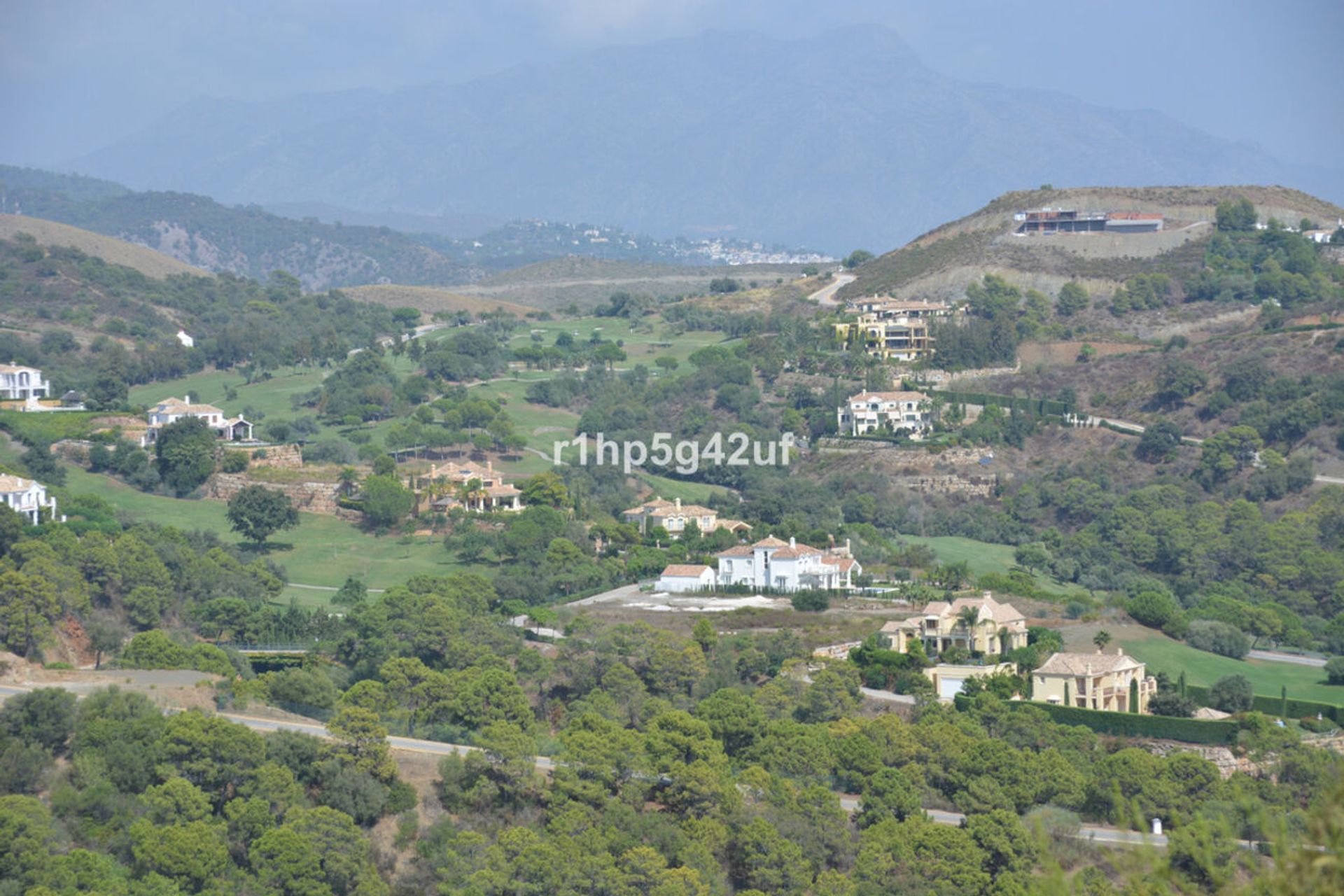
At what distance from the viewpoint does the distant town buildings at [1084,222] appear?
313ft

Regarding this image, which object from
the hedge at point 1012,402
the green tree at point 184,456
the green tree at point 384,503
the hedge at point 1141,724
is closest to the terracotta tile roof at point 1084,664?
the hedge at point 1141,724

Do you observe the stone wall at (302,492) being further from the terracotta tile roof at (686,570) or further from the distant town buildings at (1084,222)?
the distant town buildings at (1084,222)

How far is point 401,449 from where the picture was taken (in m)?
66.3

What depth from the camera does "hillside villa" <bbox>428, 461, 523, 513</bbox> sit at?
58375 mm

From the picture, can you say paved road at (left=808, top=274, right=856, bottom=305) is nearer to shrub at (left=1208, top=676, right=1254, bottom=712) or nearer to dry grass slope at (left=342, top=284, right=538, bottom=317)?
dry grass slope at (left=342, top=284, right=538, bottom=317)

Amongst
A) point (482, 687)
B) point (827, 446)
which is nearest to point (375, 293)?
point (827, 446)

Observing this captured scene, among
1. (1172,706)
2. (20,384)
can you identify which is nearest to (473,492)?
(20,384)

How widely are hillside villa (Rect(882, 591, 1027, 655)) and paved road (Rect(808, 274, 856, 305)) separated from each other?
175ft

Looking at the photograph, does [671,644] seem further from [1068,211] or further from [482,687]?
[1068,211]

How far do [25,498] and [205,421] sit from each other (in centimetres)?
1610

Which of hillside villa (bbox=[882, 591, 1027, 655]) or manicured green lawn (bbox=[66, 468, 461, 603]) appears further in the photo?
manicured green lawn (bbox=[66, 468, 461, 603])

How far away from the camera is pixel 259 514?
53562 mm

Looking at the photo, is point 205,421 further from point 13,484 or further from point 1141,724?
→ point 1141,724

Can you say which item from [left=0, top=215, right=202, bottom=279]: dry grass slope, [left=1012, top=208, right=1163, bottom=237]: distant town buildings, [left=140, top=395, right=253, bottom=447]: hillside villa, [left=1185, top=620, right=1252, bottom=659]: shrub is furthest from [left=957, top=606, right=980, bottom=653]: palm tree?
[left=0, top=215, right=202, bottom=279]: dry grass slope
